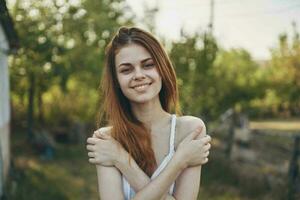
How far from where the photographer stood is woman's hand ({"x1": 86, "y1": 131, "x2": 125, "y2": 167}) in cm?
194

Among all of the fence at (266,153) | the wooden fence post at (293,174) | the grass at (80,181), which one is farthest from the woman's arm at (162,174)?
the grass at (80,181)

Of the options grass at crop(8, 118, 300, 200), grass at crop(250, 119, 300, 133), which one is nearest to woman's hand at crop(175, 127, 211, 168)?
grass at crop(8, 118, 300, 200)

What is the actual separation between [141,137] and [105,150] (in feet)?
0.54

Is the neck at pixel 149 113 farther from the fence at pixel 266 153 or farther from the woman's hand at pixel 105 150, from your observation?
the fence at pixel 266 153

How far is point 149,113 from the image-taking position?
81.4 inches

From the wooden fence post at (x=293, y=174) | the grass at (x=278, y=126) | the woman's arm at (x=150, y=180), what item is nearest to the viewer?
the woman's arm at (x=150, y=180)

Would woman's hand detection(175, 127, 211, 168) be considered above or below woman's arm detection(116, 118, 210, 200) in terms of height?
above

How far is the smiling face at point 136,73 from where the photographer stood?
1.93 metres

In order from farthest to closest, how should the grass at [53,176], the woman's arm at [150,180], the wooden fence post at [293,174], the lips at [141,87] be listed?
the grass at [53,176] < the wooden fence post at [293,174] < the lips at [141,87] < the woman's arm at [150,180]

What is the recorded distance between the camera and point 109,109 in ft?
6.72

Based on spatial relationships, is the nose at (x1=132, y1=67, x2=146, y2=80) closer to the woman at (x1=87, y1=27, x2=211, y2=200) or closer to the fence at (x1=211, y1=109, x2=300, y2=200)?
the woman at (x1=87, y1=27, x2=211, y2=200)

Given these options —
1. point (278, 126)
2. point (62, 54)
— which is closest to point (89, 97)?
point (62, 54)

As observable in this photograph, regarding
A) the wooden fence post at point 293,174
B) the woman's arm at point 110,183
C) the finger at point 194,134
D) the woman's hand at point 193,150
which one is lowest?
the wooden fence post at point 293,174

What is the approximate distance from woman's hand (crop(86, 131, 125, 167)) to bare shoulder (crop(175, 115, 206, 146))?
0.86ft
